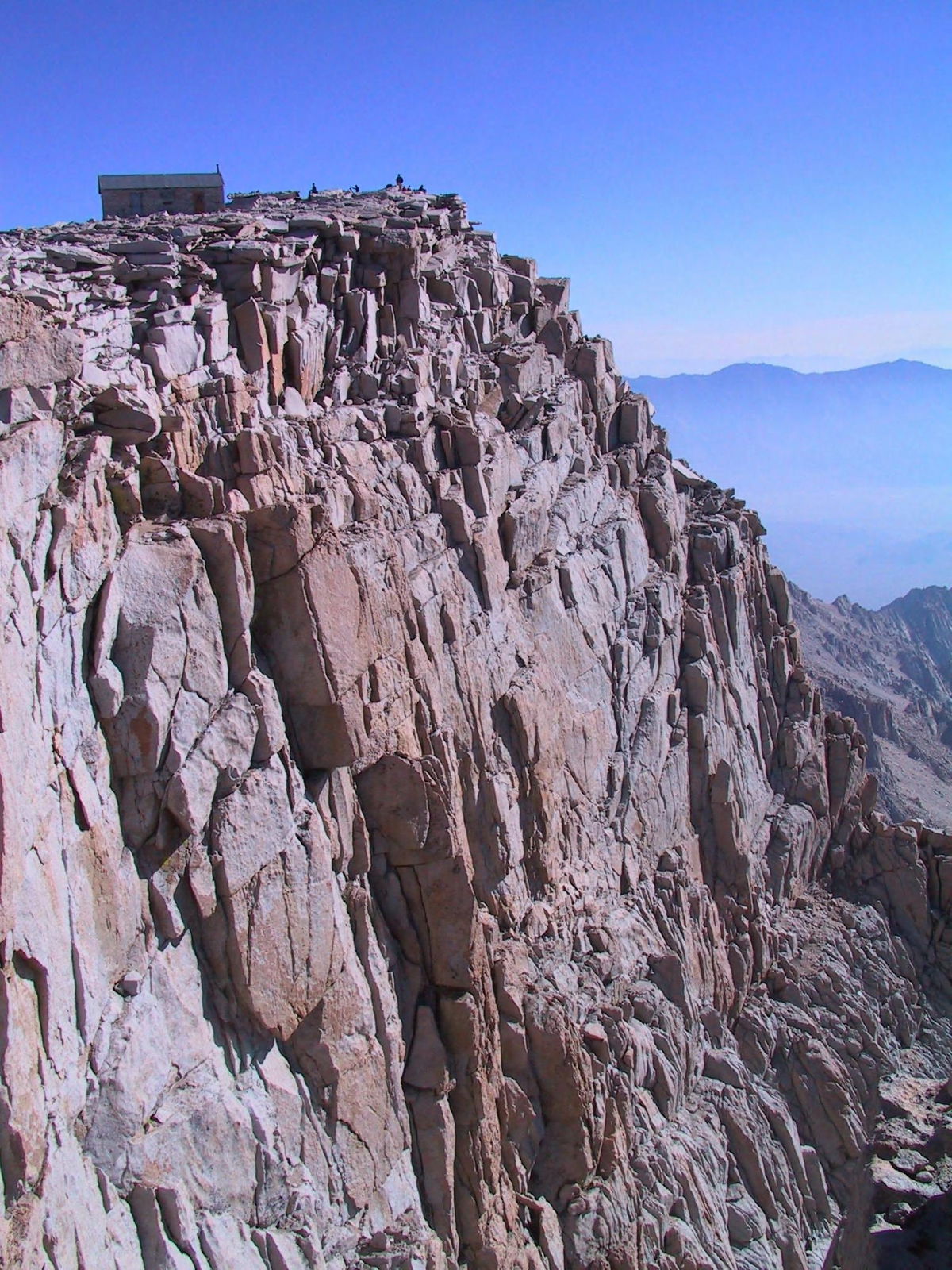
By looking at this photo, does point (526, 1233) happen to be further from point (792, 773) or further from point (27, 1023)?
point (792, 773)

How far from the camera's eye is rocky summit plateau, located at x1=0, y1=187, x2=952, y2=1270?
16500 mm

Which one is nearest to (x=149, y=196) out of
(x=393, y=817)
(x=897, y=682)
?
(x=393, y=817)

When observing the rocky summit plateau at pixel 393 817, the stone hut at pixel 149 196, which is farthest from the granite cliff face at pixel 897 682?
the stone hut at pixel 149 196

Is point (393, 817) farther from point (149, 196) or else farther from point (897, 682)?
point (897, 682)

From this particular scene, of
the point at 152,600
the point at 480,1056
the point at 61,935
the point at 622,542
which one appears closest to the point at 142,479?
the point at 152,600

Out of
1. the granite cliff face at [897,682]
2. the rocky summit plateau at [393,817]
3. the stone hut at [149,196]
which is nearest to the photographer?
the rocky summit plateau at [393,817]

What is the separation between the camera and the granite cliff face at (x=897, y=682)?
282ft

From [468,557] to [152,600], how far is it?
1200 centimetres

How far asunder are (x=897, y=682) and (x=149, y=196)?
9050cm

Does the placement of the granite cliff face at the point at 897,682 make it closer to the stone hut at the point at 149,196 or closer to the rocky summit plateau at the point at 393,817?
the rocky summit plateau at the point at 393,817

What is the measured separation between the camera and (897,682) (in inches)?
4444

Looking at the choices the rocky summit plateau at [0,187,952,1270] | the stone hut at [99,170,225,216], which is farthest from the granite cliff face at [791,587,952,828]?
the stone hut at [99,170,225,216]

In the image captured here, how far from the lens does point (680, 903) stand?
34.9m

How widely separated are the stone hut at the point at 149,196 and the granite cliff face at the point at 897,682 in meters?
57.6
